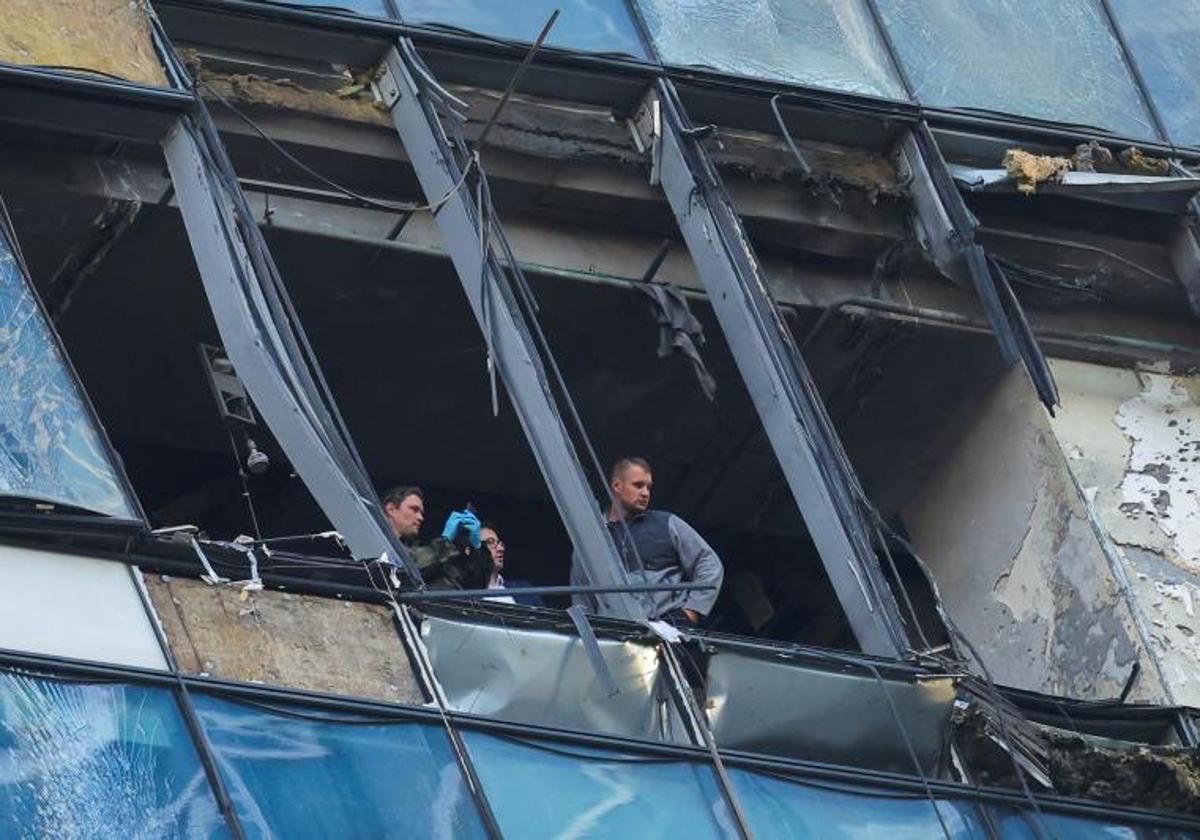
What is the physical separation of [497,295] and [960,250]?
304cm

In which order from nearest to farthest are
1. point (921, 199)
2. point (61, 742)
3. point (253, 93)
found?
1. point (61, 742)
2. point (253, 93)
3. point (921, 199)

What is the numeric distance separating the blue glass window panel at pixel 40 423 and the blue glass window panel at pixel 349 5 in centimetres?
291

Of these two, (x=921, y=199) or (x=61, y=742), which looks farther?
(x=921, y=199)

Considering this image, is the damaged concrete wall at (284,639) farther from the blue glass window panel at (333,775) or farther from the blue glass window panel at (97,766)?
the blue glass window panel at (97,766)

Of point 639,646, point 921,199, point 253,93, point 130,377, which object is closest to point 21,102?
point 253,93

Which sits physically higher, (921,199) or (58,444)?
(921,199)

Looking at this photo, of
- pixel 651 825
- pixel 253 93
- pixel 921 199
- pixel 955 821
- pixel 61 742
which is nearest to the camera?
pixel 61 742

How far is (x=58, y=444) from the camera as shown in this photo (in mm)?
12906

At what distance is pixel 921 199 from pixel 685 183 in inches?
66.0

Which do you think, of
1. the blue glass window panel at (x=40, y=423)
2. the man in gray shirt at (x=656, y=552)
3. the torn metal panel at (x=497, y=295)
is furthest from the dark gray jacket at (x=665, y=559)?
the blue glass window panel at (x=40, y=423)

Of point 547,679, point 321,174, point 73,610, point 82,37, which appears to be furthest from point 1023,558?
point 73,610

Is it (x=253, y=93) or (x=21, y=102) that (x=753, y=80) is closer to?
(x=253, y=93)

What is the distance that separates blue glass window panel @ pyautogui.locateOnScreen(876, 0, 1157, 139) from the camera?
17562 mm

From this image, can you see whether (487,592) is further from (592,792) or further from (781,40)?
Answer: (781,40)
